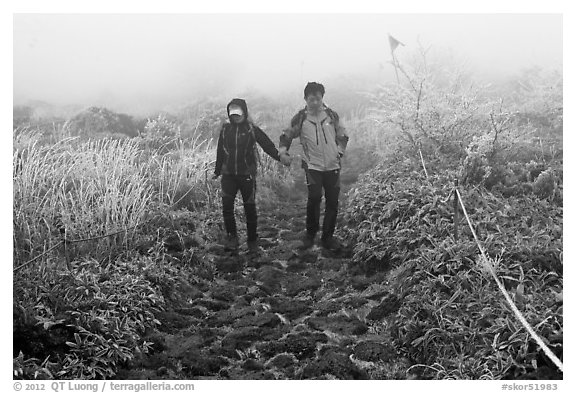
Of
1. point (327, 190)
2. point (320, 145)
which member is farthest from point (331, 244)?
point (320, 145)

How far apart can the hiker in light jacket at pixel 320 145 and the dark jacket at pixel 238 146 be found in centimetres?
36

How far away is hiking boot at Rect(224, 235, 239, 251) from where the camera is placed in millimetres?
5807

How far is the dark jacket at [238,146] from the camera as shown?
5.60 metres

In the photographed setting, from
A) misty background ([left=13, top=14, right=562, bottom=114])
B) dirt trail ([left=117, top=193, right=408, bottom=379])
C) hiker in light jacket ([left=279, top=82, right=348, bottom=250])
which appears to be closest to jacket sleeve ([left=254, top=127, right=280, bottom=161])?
hiker in light jacket ([left=279, top=82, right=348, bottom=250])

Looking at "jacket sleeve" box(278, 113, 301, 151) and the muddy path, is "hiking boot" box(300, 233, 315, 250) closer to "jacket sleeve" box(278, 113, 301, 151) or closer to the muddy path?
the muddy path

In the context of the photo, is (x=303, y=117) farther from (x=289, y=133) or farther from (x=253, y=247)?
(x=253, y=247)

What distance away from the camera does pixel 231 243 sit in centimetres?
585

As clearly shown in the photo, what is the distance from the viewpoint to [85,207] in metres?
4.78

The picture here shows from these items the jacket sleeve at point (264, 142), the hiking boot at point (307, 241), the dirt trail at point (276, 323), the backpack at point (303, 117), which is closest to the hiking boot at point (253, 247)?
the dirt trail at point (276, 323)

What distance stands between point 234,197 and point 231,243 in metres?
0.57
